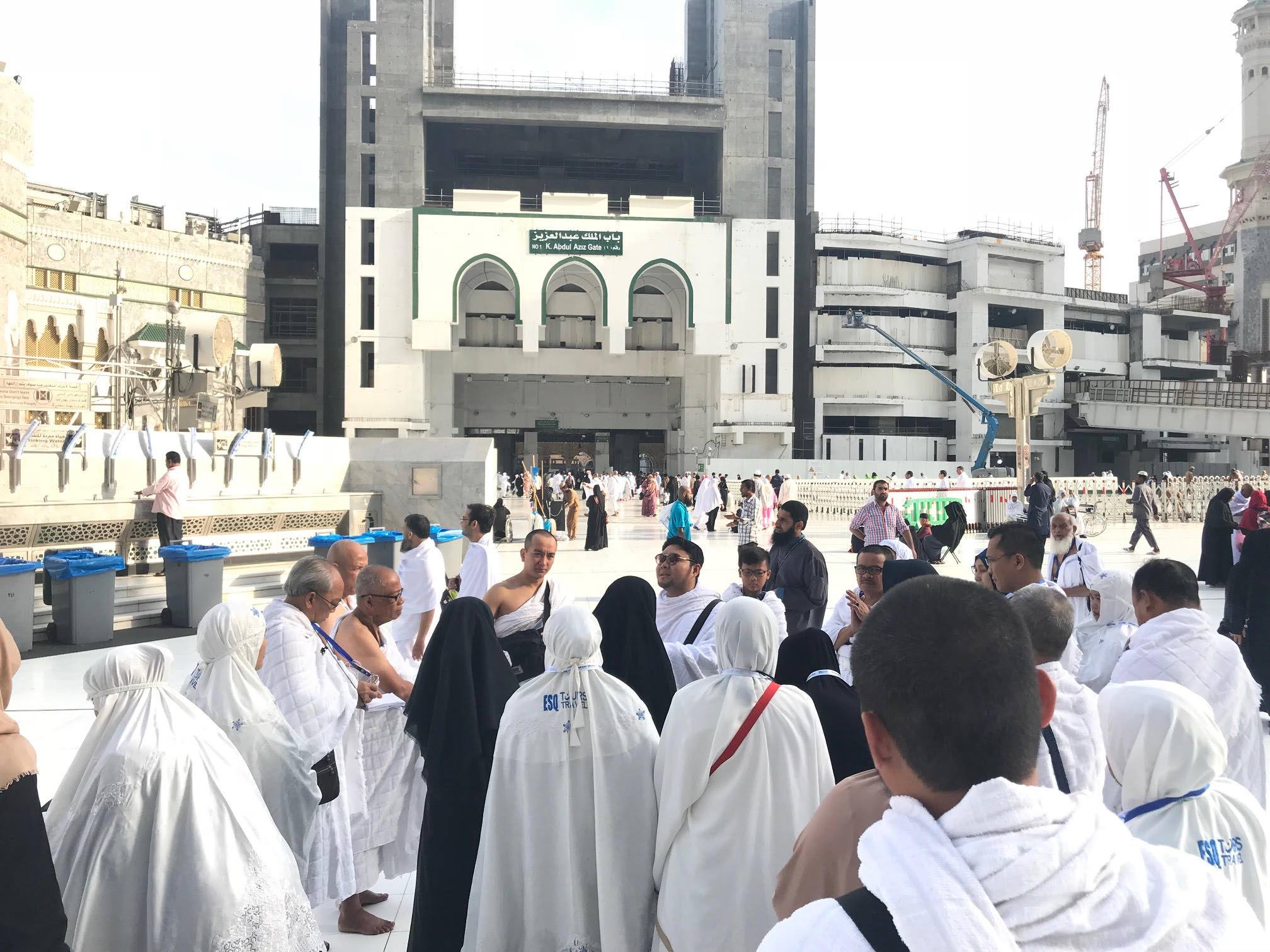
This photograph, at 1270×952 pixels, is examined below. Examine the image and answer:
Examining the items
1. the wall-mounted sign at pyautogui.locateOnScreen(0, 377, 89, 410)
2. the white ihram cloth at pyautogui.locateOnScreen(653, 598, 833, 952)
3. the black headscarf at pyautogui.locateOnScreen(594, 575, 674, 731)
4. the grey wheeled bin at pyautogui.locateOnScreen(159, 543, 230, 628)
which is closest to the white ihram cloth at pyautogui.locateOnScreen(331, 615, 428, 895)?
the black headscarf at pyautogui.locateOnScreen(594, 575, 674, 731)

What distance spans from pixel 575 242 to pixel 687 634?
1412 inches

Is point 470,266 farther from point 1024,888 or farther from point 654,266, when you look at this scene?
point 1024,888

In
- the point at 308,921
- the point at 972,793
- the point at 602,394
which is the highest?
the point at 602,394

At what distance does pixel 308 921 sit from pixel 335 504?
41.0 feet

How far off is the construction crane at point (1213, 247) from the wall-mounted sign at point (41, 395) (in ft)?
182

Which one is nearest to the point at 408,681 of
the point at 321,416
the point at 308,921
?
the point at 308,921

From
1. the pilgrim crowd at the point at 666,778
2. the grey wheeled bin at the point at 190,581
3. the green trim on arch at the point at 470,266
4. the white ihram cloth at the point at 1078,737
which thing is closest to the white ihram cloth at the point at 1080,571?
the pilgrim crowd at the point at 666,778

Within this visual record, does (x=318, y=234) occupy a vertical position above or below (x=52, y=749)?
above

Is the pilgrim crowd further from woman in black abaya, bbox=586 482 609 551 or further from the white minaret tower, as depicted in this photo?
the white minaret tower

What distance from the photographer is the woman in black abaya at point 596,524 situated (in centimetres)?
1669

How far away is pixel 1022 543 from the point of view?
4.13 metres

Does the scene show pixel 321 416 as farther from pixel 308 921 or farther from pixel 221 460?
pixel 308 921

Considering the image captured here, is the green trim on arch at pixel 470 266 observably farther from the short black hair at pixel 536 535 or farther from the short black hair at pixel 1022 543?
the short black hair at pixel 1022 543

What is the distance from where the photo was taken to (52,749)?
5645mm
